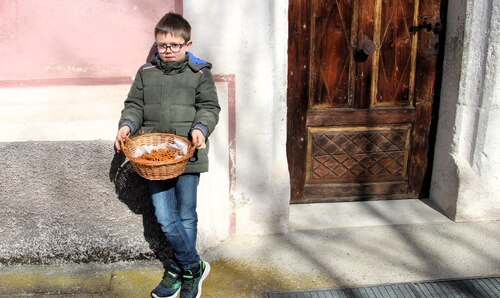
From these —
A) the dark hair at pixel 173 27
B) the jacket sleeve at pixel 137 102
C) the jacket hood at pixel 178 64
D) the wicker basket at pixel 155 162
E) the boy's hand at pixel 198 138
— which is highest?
the dark hair at pixel 173 27

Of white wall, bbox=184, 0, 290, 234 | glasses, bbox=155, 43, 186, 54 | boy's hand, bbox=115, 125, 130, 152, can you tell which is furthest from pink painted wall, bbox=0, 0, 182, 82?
boy's hand, bbox=115, 125, 130, 152

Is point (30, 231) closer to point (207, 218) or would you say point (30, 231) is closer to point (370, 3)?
point (207, 218)

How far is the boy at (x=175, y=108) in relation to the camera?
2.85m

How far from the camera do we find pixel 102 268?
3.47 m

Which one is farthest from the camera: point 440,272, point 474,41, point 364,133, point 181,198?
point 364,133

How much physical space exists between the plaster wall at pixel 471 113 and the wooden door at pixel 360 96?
0.62 ft

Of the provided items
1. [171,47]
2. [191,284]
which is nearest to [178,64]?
[171,47]

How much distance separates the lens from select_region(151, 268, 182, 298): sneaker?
122 inches

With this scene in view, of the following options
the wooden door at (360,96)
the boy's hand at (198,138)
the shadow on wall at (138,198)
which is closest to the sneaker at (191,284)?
the shadow on wall at (138,198)

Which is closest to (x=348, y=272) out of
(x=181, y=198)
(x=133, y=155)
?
(x=181, y=198)

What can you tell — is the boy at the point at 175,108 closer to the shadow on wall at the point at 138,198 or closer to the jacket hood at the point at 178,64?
the jacket hood at the point at 178,64

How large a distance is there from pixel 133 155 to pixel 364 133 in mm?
2180

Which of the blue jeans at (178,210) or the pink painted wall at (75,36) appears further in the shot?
the pink painted wall at (75,36)

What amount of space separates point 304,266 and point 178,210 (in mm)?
976
